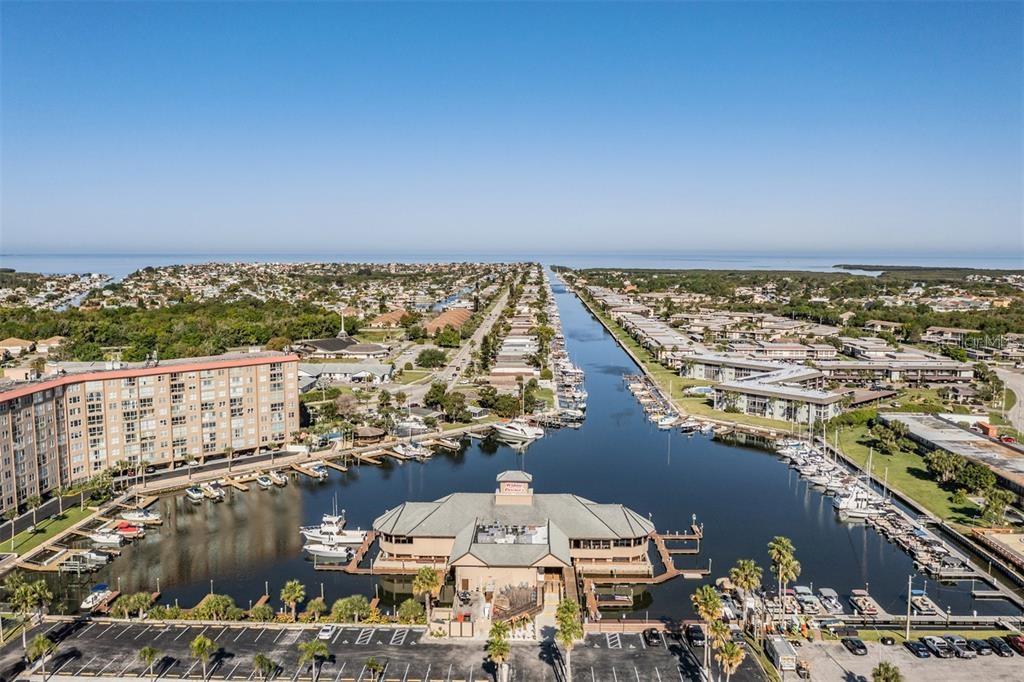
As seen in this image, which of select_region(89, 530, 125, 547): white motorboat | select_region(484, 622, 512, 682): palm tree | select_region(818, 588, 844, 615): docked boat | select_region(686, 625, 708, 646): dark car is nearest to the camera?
select_region(484, 622, 512, 682): palm tree

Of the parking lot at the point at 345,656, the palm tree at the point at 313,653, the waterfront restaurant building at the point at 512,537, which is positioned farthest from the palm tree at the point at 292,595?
the waterfront restaurant building at the point at 512,537

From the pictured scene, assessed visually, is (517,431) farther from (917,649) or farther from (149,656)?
(149,656)

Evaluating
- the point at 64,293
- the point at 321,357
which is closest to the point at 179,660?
the point at 321,357

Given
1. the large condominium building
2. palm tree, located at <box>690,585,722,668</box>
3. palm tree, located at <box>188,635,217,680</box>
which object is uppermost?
the large condominium building

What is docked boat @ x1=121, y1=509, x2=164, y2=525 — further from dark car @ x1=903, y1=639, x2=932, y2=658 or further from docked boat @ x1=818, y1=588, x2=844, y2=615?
dark car @ x1=903, y1=639, x2=932, y2=658

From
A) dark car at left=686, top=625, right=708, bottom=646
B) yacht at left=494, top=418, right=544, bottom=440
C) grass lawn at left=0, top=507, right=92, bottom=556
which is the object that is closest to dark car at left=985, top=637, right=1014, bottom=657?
dark car at left=686, top=625, right=708, bottom=646

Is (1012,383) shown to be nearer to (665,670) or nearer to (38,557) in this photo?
(665,670)

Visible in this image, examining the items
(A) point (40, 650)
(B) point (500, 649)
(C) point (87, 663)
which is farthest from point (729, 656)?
(A) point (40, 650)
